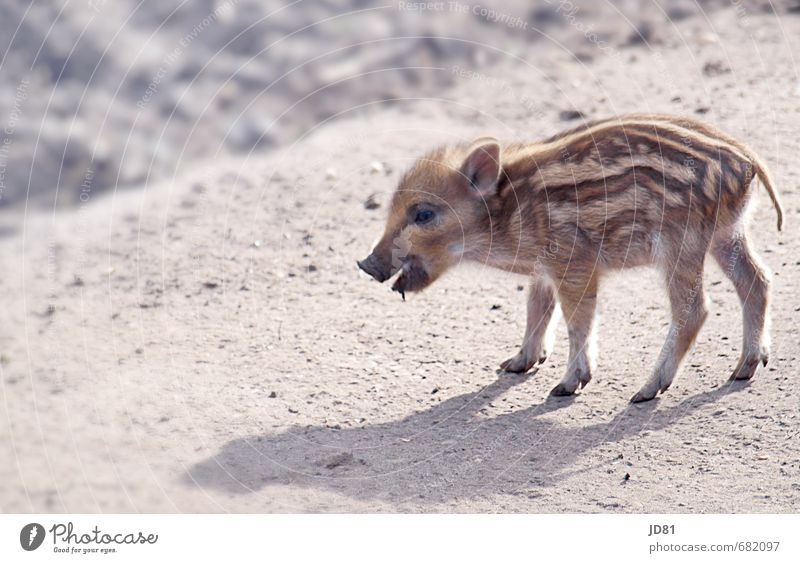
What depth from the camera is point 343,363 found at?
5617 millimetres

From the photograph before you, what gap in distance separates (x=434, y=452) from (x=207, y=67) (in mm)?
4241

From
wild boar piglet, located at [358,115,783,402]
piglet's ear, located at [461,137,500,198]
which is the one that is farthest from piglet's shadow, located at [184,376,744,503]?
piglet's ear, located at [461,137,500,198]

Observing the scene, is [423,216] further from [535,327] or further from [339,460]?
[339,460]

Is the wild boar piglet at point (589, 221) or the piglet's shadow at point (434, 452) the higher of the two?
the wild boar piglet at point (589, 221)

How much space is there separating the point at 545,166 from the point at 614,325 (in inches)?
42.0

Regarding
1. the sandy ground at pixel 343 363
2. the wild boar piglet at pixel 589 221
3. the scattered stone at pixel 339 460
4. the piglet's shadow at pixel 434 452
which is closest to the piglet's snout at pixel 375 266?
the wild boar piglet at pixel 589 221

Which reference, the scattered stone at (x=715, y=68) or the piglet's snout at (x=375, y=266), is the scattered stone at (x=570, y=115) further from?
the piglet's snout at (x=375, y=266)

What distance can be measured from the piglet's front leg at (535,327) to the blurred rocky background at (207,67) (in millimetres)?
2744

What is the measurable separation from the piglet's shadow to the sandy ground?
12mm

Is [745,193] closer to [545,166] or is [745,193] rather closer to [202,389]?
[545,166]

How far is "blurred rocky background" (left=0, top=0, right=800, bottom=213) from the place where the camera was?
7449 millimetres

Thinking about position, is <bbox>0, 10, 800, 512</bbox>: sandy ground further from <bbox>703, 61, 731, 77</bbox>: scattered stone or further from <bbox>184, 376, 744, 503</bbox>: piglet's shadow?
<bbox>703, 61, 731, 77</bbox>: scattered stone

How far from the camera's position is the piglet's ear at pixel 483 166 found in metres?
5.28

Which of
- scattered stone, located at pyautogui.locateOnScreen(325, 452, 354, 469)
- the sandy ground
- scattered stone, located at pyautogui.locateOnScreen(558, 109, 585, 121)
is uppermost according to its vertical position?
scattered stone, located at pyautogui.locateOnScreen(558, 109, 585, 121)
